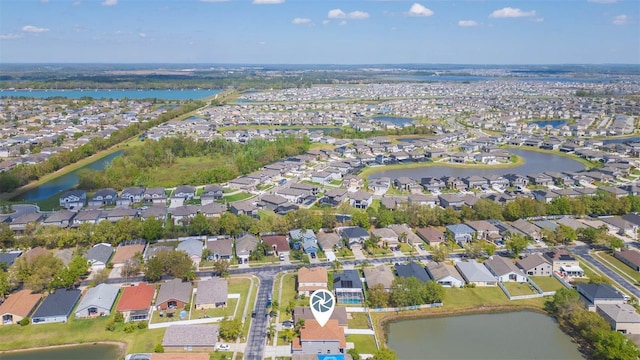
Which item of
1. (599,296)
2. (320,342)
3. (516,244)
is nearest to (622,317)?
(599,296)

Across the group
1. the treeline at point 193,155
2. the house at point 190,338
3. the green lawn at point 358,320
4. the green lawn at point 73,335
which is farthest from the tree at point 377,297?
the treeline at point 193,155

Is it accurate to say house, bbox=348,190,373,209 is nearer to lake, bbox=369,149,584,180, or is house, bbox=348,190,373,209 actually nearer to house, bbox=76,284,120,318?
lake, bbox=369,149,584,180

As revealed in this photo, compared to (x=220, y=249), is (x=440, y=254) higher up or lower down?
higher up

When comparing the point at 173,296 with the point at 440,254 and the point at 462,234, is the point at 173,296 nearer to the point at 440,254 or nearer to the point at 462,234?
the point at 440,254

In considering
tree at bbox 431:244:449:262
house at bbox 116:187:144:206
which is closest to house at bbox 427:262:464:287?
tree at bbox 431:244:449:262

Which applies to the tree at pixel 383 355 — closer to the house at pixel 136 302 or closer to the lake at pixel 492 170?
the house at pixel 136 302
